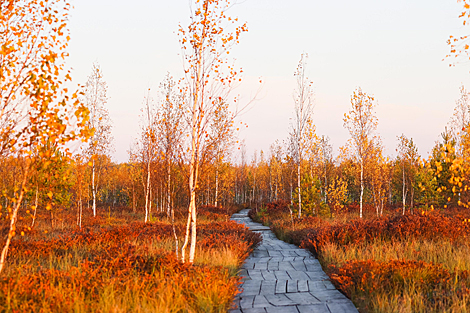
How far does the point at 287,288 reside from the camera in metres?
6.35

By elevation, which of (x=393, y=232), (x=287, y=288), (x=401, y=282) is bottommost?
(x=287, y=288)

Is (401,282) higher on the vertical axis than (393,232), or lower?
lower

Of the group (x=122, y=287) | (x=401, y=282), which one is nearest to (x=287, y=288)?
(x=401, y=282)

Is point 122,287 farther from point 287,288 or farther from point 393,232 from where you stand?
point 393,232

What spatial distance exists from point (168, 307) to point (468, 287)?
14.9 ft

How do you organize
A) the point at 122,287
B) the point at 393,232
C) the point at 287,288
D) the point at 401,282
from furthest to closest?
the point at 393,232 < the point at 287,288 < the point at 401,282 < the point at 122,287

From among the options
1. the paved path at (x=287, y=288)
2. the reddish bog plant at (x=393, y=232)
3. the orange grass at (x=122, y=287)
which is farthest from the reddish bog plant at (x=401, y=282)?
the reddish bog plant at (x=393, y=232)

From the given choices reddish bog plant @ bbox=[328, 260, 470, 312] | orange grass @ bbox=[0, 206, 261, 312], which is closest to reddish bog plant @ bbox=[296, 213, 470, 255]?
reddish bog plant @ bbox=[328, 260, 470, 312]

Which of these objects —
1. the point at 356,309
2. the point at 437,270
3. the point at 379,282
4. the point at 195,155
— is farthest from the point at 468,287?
the point at 195,155

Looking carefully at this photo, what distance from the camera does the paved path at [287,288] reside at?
5.30 meters

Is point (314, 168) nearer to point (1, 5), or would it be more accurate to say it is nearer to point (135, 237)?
point (135, 237)

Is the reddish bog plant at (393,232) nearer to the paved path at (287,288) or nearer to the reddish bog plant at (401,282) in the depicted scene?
the paved path at (287,288)

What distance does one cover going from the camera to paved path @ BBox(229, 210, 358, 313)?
17.4 feet

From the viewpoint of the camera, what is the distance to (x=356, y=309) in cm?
525
